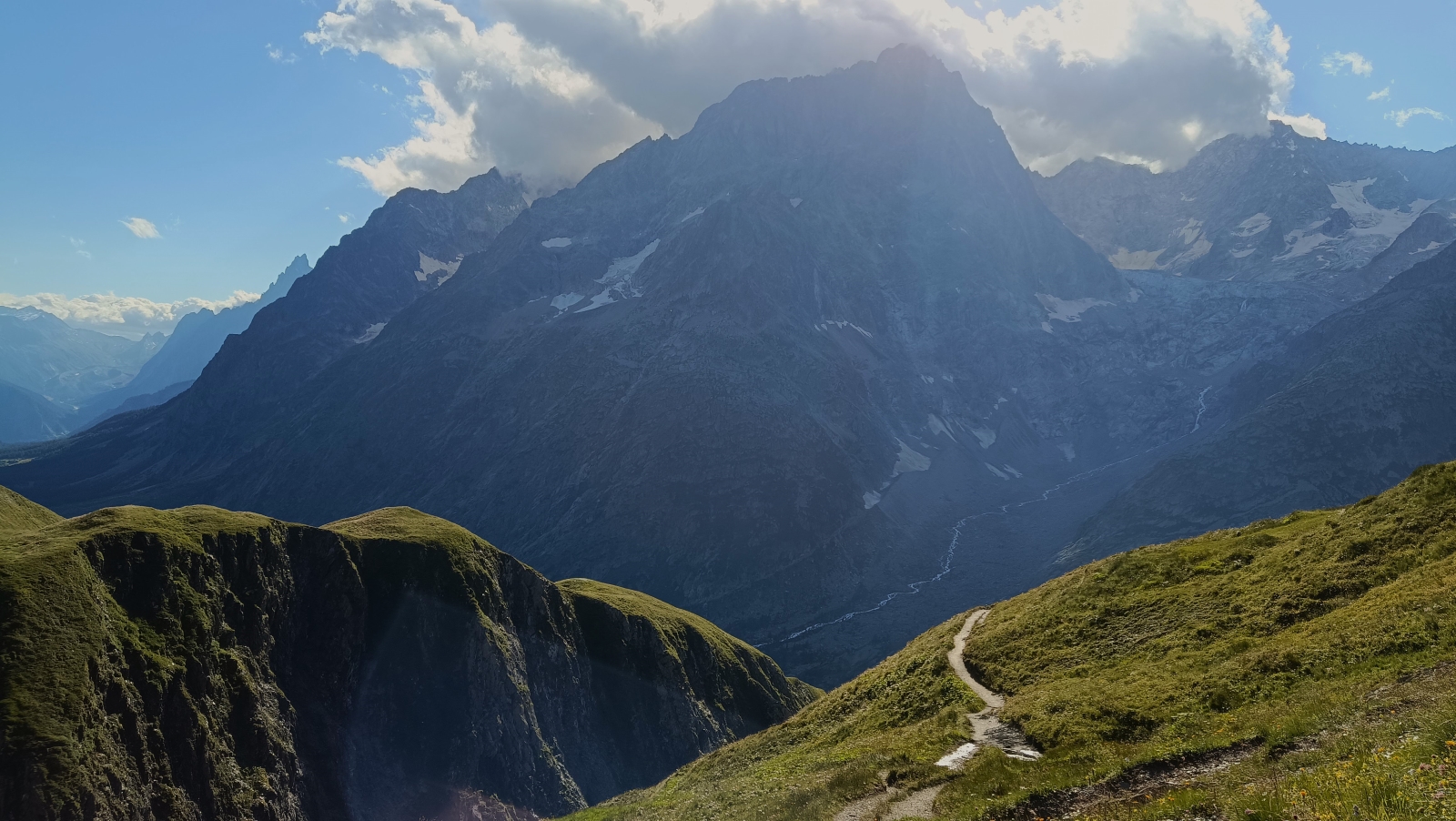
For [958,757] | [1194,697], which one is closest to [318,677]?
[958,757]

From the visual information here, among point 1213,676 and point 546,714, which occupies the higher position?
point 1213,676

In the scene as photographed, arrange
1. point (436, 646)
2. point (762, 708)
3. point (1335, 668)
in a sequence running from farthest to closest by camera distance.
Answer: point (762, 708) < point (436, 646) < point (1335, 668)

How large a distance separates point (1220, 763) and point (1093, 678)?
15.3 metres

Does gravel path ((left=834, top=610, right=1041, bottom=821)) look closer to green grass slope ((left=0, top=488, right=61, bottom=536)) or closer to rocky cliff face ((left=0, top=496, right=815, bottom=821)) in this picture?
rocky cliff face ((left=0, top=496, right=815, bottom=821))

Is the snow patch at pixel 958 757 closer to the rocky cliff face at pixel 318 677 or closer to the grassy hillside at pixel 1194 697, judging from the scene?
the grassy hillside at pixel 1194 697

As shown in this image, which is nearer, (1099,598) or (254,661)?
(1099,598)

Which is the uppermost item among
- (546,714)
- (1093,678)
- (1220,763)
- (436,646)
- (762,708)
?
(1220,763)

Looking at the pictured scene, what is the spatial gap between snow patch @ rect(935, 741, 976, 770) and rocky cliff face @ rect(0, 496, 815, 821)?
48372 millimetres

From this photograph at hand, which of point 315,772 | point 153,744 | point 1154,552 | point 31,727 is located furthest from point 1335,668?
point 315,772

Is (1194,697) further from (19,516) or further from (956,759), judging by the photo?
(19,516)

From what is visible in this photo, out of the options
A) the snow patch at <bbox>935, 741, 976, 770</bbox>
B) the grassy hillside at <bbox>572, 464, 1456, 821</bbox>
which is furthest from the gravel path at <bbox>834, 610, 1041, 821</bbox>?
the grassy hillside at <bbox>572, 464, 1456, 821</bbox>

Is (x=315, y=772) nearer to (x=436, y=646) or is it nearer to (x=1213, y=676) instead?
(x=436, y=646)

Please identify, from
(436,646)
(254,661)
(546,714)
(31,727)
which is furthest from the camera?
(546,714)

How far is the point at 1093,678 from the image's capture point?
3709 centimetres
